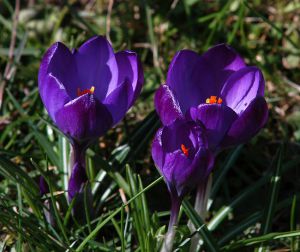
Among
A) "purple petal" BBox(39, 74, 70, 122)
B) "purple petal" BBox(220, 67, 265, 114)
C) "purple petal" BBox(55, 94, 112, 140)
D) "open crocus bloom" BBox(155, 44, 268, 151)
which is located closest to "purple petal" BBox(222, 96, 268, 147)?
"open crocus bloom" BBox(155, 44, 268, 151)

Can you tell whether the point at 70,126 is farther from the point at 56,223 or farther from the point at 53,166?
the point at 53,166

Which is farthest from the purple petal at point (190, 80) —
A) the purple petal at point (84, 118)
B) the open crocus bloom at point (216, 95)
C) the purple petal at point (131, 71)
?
the purple petal at point (84, 118)

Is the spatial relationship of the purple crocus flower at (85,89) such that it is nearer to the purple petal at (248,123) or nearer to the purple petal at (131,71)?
the purple petal at (131,71)

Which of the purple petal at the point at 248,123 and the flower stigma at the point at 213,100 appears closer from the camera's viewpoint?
the purple petal at the point at 248,123

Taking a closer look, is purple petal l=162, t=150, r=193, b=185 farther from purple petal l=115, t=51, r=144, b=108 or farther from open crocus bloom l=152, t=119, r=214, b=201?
purple petal l=115, t=51, r=144, b=108

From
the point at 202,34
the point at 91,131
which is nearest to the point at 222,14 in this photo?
the point at 202,34
